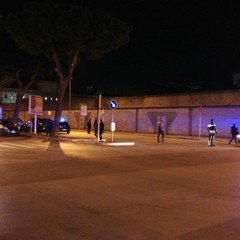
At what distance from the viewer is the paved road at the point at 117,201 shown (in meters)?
7.50

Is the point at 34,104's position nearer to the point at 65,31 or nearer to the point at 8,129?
the point at 8,129

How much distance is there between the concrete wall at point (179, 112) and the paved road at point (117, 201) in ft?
74.5

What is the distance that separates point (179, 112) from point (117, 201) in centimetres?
3760

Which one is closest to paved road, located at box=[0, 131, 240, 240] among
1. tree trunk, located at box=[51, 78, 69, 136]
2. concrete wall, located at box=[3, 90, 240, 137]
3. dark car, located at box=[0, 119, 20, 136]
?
tree trunk, located at box=[51, 78, 69, 136]

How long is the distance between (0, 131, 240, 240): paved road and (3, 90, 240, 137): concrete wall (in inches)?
894

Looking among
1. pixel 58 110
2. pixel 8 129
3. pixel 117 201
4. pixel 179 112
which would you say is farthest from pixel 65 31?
pixel 117 201

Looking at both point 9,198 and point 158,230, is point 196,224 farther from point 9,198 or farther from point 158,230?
point 9,198

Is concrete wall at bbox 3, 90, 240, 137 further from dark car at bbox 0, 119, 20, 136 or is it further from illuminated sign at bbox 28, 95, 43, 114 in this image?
dark car at bbox 0, 119, 20, 136

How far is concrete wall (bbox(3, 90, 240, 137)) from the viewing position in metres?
43.1

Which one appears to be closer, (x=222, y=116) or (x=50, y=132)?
(x=50, y=132)

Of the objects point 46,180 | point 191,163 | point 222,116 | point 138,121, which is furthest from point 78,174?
point 138,121

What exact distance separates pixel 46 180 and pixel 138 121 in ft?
130

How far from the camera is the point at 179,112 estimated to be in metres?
47.2

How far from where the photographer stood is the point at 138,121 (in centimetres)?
5262
